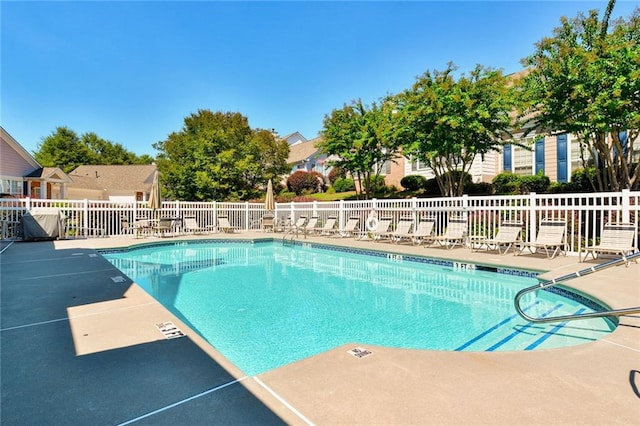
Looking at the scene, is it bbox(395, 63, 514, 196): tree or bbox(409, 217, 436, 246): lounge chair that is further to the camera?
bbox(395, 63, 514, 196): tree

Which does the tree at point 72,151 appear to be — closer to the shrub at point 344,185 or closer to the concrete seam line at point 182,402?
the shrub at point 344,185

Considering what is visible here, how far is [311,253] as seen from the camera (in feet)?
37.5

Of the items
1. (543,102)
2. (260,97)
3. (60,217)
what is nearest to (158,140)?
(260,97)

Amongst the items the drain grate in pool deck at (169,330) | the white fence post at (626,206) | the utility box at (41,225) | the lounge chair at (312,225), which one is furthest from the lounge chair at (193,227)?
the white fence post at (626,206)

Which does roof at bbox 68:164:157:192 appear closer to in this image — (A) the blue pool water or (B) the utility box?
(B) the utility box

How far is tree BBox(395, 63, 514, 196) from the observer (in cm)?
1185

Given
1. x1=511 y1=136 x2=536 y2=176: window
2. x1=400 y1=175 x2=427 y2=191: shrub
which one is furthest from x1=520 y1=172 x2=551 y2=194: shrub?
x1=400 y1=175 x2=427 y2=191: shrub

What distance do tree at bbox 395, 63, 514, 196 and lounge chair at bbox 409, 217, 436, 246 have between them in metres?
2.95

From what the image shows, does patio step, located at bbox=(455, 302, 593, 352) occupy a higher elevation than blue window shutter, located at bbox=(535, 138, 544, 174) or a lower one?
lower

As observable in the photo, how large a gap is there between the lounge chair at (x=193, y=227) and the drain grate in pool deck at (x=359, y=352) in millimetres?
13522

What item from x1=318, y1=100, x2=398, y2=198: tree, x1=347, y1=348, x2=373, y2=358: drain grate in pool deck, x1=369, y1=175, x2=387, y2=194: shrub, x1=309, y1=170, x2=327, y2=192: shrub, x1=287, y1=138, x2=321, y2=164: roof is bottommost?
x1=347, y1=348, x2=373, y2=358: drain grate in pool deck

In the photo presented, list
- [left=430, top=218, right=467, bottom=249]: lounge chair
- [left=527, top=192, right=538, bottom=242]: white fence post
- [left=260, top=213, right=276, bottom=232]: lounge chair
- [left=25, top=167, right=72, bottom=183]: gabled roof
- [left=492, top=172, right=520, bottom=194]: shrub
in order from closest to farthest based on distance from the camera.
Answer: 1. [left=527, top=192, right=538, bottom=242]: white fence post
2. [left=430, top=218, right=467, bottom=249]: lounge chair
3. [left=492, top=172, right=520, bottom=194]: shrub
4. [left=260, top=213, right=276, bottom=232]: lounge chair
5. [left=25, top=167, right=72, bottom=183]: gabled roof

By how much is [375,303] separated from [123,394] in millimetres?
4158

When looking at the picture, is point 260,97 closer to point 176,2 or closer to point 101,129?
point 176,2
